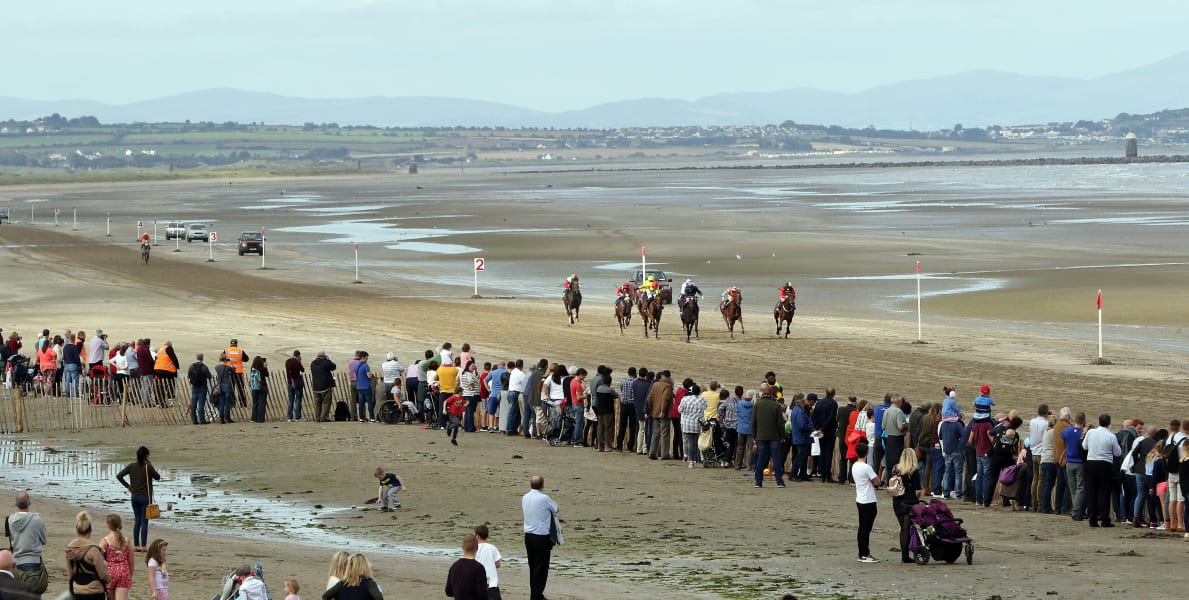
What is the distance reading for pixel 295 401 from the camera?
26.0 m

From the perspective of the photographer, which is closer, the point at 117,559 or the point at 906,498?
the point at 117,559

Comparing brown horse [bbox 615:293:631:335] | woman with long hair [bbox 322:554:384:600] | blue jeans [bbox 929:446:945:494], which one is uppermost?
brown horse [bbox 615:293:631:335]

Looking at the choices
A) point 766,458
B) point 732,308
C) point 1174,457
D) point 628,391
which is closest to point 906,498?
point 1174,457

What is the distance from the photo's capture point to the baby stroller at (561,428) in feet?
76.0

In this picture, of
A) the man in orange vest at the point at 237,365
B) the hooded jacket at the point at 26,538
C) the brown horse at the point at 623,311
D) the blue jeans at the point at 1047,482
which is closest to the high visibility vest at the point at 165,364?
the man in orange vest at the point at 237,365

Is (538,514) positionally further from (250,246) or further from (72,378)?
(250,246)

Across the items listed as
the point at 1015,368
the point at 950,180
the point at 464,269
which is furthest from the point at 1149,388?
the point at 950,180

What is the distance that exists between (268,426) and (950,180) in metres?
136

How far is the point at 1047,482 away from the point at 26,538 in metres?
11.2

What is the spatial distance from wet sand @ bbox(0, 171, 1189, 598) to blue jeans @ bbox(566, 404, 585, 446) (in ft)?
2.15

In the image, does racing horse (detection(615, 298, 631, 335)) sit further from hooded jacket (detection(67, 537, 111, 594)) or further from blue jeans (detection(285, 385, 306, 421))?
hooded jacket (detection(67, 537, 111, 594))

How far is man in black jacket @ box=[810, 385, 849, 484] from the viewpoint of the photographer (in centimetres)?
1973

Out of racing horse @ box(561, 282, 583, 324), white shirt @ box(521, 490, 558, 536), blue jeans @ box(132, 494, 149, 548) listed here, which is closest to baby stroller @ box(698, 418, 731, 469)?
white shirt @ box(521, 490, 558, 536)

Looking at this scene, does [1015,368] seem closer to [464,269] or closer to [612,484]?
[612,484]
